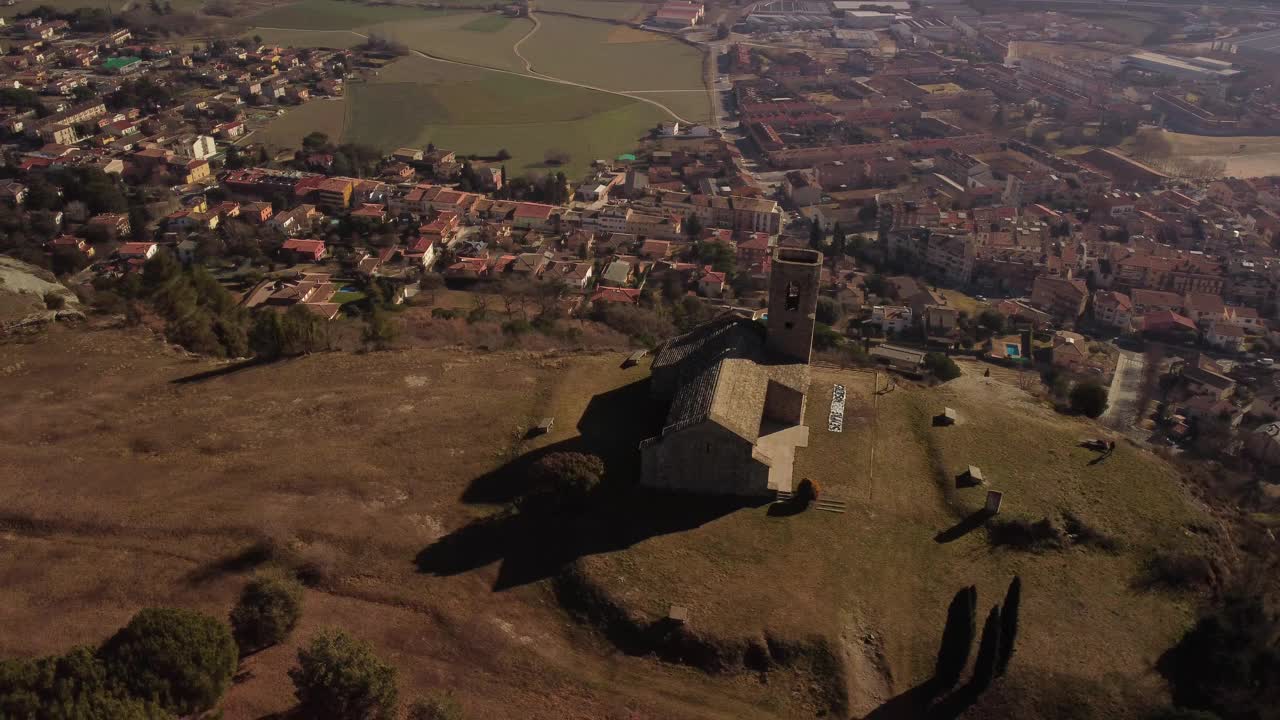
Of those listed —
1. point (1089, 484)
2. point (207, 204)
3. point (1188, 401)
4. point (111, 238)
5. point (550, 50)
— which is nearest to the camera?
point (1089, 484)

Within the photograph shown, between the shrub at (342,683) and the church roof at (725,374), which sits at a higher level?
the church roof at (725,374)

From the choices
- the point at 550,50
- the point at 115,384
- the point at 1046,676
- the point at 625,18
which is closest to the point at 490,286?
the point at 115,384

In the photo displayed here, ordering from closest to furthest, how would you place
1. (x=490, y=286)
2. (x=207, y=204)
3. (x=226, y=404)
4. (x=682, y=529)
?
(x=682, y=529), (x=226, y=404), (x=490, y=286), (x=207, y=204)

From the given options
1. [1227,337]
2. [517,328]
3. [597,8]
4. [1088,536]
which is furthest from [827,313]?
[597,8]

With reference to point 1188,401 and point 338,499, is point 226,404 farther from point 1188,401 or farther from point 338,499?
point 1188,401

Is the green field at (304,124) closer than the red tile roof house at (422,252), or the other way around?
the red tile roof house at (422,252)

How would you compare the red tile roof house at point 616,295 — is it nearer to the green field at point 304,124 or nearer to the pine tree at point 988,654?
the pine tree at point 988,654

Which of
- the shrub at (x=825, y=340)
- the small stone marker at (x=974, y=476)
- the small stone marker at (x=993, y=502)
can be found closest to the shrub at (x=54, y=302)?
the shrub at (x=825, y=340)

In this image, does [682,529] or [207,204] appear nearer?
[682,529]

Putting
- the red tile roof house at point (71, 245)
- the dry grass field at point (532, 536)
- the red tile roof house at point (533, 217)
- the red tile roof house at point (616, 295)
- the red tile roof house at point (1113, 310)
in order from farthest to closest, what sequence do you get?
the red tile roof house at point (533, 217), the red tile roof house at point (1113, 310), the red tile roof house at point (71, 245), the red tile roof house at point (616, 295), the dry grass field at point (532, 536)
